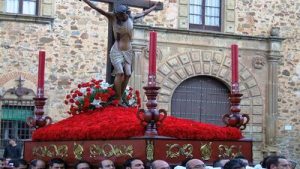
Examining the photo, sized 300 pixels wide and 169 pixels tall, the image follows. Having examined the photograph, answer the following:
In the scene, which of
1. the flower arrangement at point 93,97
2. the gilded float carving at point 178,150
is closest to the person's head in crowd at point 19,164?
the flower arrangement at point 93,97

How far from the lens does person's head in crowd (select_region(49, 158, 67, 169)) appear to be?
575 centimetres

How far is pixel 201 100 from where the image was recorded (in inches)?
641

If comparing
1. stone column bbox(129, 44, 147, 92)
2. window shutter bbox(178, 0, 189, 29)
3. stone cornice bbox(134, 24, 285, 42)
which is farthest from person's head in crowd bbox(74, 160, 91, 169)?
window shutter bbox(178, 0, 189, 29)

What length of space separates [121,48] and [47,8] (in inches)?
327

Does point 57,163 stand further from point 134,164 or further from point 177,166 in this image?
point 177,166

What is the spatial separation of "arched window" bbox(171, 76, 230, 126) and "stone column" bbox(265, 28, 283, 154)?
Result: 1.11 meters

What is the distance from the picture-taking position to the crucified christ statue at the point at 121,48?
6602mm

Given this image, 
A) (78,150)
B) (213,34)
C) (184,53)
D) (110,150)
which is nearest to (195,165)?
(110,150)

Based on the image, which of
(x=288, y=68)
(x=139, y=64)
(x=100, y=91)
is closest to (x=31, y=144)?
(x=100, y=91)

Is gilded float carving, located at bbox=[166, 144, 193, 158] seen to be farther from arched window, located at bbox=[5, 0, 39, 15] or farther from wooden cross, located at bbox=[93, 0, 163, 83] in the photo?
arched window, located at bbox=[5, 0, 39, 15]

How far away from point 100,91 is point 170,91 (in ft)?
30.0

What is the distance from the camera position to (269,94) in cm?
1656

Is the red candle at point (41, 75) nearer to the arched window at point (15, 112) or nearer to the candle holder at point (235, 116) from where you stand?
the candle holder at point (235, 116)

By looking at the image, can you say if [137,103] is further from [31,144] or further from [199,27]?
[199,27]
